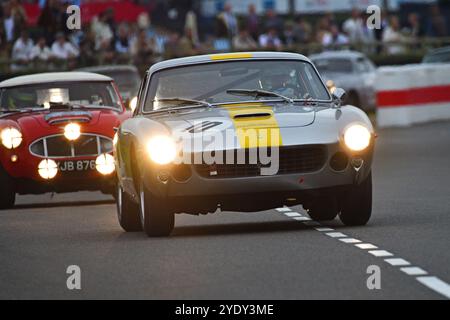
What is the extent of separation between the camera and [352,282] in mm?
8914

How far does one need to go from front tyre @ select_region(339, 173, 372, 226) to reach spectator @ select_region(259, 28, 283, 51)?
27.6 meters

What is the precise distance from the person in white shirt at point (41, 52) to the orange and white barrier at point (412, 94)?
7.83 meters

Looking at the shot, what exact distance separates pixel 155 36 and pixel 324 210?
2705 cm

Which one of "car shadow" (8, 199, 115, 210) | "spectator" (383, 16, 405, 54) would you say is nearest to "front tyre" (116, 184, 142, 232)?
"car shadow" (8, 199, 115, 210)

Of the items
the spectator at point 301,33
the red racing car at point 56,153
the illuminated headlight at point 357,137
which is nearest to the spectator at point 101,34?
the spectator at point 301,33

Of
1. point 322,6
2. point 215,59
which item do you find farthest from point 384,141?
point 322,6

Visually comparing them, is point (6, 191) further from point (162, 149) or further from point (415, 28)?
point (415, 28)

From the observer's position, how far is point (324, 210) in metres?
13.1

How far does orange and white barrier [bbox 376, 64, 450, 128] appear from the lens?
32.2 m

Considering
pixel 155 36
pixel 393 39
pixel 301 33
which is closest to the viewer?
pixel 155 36

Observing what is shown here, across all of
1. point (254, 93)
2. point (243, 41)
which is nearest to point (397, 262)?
point (254, 93)

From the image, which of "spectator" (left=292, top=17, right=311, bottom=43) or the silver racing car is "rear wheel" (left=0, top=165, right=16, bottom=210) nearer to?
the silver racing car

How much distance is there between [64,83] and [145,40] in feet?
62.2
